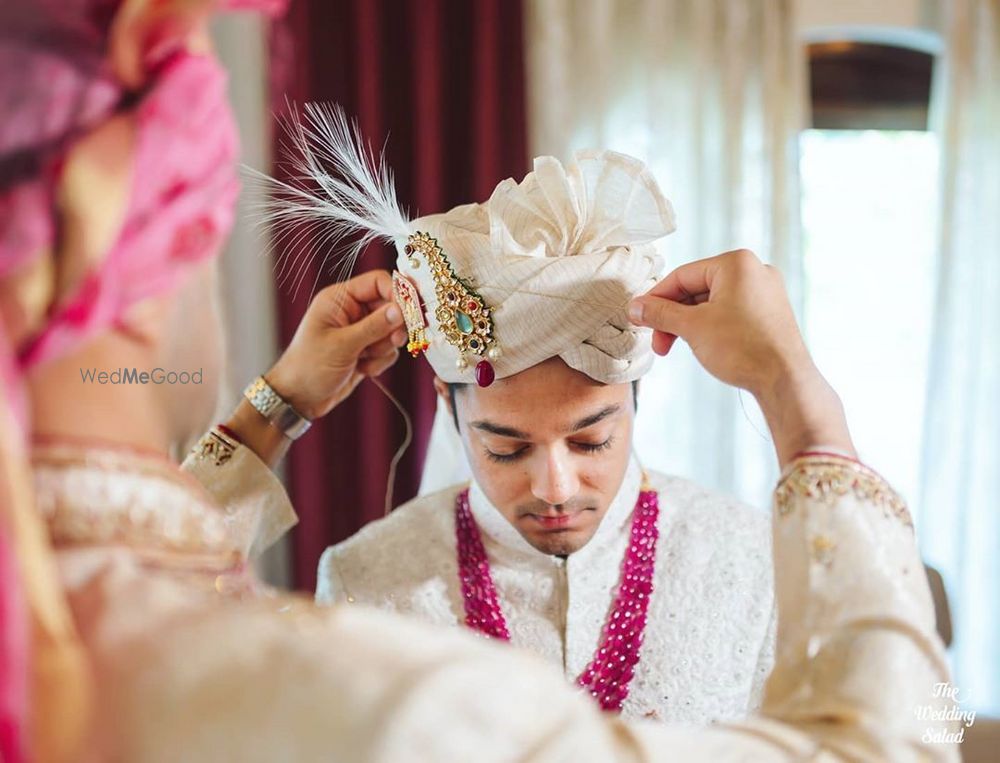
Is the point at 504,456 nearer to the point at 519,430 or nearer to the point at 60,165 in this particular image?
the point at 519,430

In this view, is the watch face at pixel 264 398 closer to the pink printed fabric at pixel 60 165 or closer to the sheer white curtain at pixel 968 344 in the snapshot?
the pink printed fabric at pixel 60 165

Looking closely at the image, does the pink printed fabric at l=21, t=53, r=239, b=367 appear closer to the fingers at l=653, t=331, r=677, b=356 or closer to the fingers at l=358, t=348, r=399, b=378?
the fingers at l=653, t=331, r=677, b=356

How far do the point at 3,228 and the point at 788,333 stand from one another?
27.9 inches

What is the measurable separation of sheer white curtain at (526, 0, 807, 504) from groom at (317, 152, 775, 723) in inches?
61.6

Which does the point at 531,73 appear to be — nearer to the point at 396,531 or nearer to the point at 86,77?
the point at 396,531

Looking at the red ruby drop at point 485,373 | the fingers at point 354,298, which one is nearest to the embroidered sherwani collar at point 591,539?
the red ruby drop at point 485,373

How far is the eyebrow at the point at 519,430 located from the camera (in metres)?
1.45

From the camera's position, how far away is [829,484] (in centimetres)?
87

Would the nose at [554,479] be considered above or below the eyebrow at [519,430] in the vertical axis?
below

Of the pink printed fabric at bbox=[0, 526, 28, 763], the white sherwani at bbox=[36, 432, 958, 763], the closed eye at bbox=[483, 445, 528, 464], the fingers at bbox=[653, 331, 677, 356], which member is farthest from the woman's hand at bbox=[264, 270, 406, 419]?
the pink printed fabric at bbox=[0, 526, 28, 763]

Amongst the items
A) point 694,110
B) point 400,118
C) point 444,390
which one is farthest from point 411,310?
point 694,110

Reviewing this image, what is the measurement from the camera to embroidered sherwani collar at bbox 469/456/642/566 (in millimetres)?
1570

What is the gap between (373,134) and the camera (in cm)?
295

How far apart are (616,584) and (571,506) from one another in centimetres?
18
